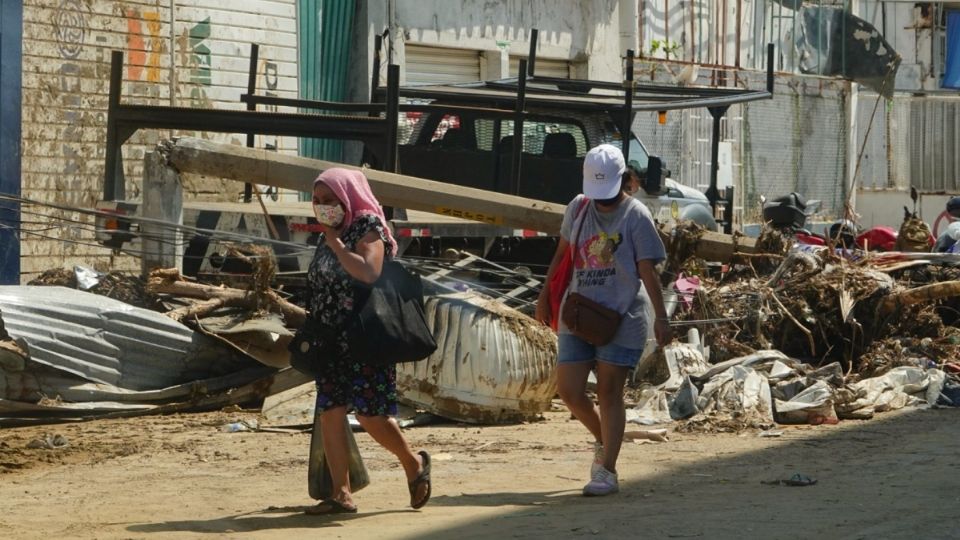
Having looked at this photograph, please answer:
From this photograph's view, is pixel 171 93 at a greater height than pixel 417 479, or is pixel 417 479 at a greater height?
pixel 171 93

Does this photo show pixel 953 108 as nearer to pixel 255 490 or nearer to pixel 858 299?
pixel 858 299

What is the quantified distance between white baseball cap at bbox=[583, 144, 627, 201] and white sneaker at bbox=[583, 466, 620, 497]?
1.25 metres

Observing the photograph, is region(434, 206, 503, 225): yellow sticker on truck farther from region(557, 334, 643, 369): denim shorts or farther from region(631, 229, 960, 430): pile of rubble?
region(557, 334, 643, 369): denim shorts

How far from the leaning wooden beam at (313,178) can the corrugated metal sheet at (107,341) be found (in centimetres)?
103

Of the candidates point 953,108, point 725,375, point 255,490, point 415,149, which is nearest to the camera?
point 255,490

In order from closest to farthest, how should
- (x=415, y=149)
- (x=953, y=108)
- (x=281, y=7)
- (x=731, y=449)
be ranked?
(x=731, y=449) < (x=415, y=149) < (x=281, y=7) < (x=953, y=108)

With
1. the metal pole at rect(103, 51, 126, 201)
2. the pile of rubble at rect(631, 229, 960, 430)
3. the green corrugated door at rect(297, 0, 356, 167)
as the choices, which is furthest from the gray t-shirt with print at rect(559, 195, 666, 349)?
the green corrugated door at rect(297, 0, 356, 167)

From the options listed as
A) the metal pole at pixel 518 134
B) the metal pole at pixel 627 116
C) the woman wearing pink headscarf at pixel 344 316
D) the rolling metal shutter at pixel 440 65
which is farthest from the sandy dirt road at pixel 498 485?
the rolling metal shutter at pixel 440 65

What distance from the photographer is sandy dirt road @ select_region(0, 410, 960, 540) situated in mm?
6199

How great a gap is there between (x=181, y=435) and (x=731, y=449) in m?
3.12

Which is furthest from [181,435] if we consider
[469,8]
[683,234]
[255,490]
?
[469,8]

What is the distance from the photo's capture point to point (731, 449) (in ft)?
28.5

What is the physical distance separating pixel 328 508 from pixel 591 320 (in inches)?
58.2

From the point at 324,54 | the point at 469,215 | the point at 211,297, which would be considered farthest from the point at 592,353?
the point at 324,54
